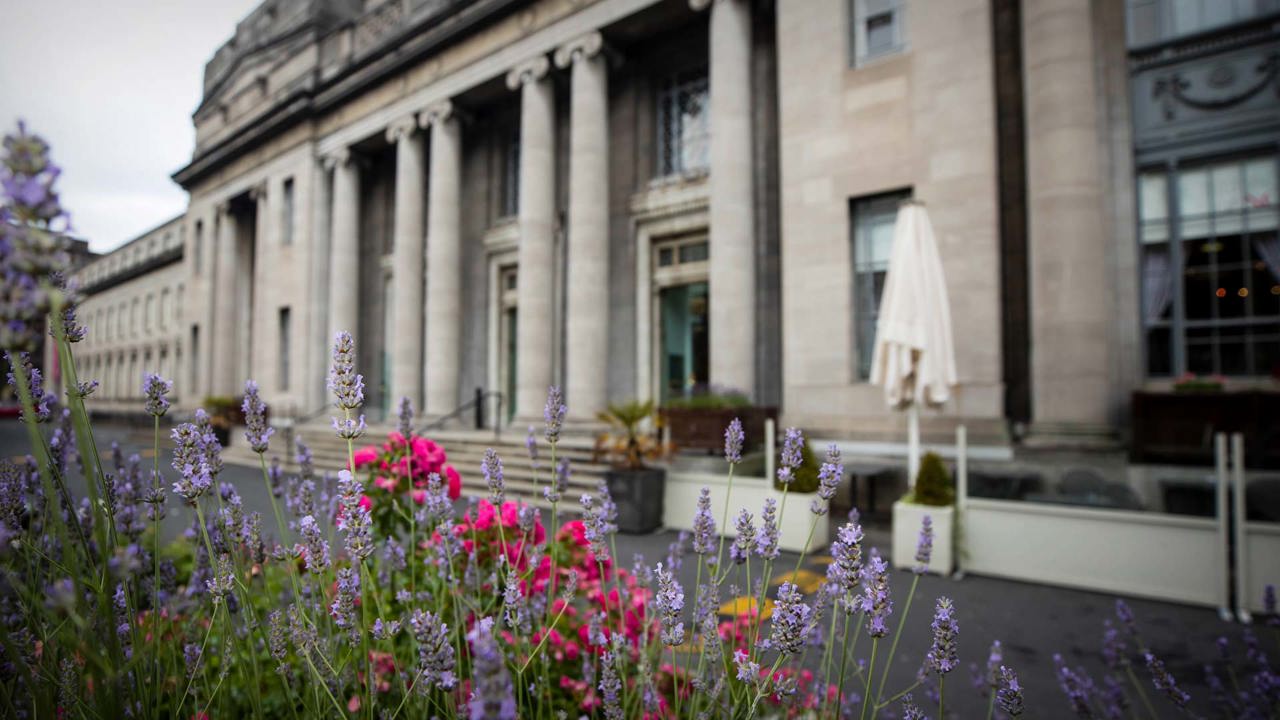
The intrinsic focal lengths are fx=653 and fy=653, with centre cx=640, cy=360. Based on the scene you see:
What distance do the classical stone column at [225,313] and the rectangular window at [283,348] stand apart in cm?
475

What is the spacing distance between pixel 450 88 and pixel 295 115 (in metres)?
7.84

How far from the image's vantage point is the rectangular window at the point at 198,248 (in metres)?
27.9

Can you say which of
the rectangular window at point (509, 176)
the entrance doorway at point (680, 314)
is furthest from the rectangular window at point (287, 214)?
the entrance doorway at point (680, 314)

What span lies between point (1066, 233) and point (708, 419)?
5484 mm

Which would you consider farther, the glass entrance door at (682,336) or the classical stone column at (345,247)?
the classical stone column at (345,247)

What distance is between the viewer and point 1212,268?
9.16 meters

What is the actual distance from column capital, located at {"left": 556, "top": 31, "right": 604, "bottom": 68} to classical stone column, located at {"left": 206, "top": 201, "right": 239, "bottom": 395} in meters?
18.5

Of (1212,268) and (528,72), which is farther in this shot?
(528,72)

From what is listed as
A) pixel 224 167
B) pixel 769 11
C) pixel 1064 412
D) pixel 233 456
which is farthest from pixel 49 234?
pixel 224 167

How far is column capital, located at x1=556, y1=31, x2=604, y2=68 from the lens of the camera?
1374 centimetres

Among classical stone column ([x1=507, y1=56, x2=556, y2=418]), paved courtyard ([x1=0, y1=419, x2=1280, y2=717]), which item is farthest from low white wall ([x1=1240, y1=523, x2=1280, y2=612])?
classical stone column ([x1=507, y1=56, x2=556, y2=418])

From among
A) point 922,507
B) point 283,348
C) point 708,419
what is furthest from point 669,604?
point 283,348

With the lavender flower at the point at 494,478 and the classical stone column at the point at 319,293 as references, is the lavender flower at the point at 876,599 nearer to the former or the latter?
the lavender flower at the point at 494,478

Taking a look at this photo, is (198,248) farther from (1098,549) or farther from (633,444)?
(1098,549)
